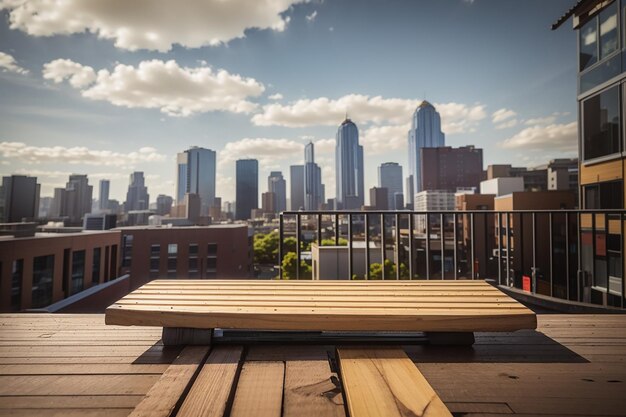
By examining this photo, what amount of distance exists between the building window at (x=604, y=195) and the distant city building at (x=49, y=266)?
35.9 m

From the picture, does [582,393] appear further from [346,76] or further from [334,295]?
[346,76]

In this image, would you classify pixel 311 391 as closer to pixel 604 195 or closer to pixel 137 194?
pixel 604 195

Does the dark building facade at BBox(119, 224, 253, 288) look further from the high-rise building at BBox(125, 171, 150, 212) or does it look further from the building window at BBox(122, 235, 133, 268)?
the high-rise building at BBox(125, 171, 150, 212)

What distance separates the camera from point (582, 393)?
1206mm

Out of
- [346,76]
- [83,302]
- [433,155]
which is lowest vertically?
[83,302]

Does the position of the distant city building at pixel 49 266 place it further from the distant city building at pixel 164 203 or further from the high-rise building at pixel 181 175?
the high-rise building at pixel 181 175

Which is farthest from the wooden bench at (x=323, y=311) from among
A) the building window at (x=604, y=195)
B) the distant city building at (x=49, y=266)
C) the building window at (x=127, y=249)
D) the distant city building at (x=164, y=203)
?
the distant city building at (x=164, y=203)

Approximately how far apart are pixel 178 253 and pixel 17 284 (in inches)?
847

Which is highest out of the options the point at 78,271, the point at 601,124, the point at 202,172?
the point at 202,172

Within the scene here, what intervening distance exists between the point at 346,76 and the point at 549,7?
9372 millimetres

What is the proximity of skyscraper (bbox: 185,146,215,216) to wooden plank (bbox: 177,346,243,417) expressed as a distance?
17408cm

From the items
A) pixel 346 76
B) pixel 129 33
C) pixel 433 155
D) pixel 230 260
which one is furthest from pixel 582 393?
pixel 433 155

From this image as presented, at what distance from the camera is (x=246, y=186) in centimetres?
17300

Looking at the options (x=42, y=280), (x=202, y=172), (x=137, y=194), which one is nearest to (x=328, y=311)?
(x=42, y=280)
